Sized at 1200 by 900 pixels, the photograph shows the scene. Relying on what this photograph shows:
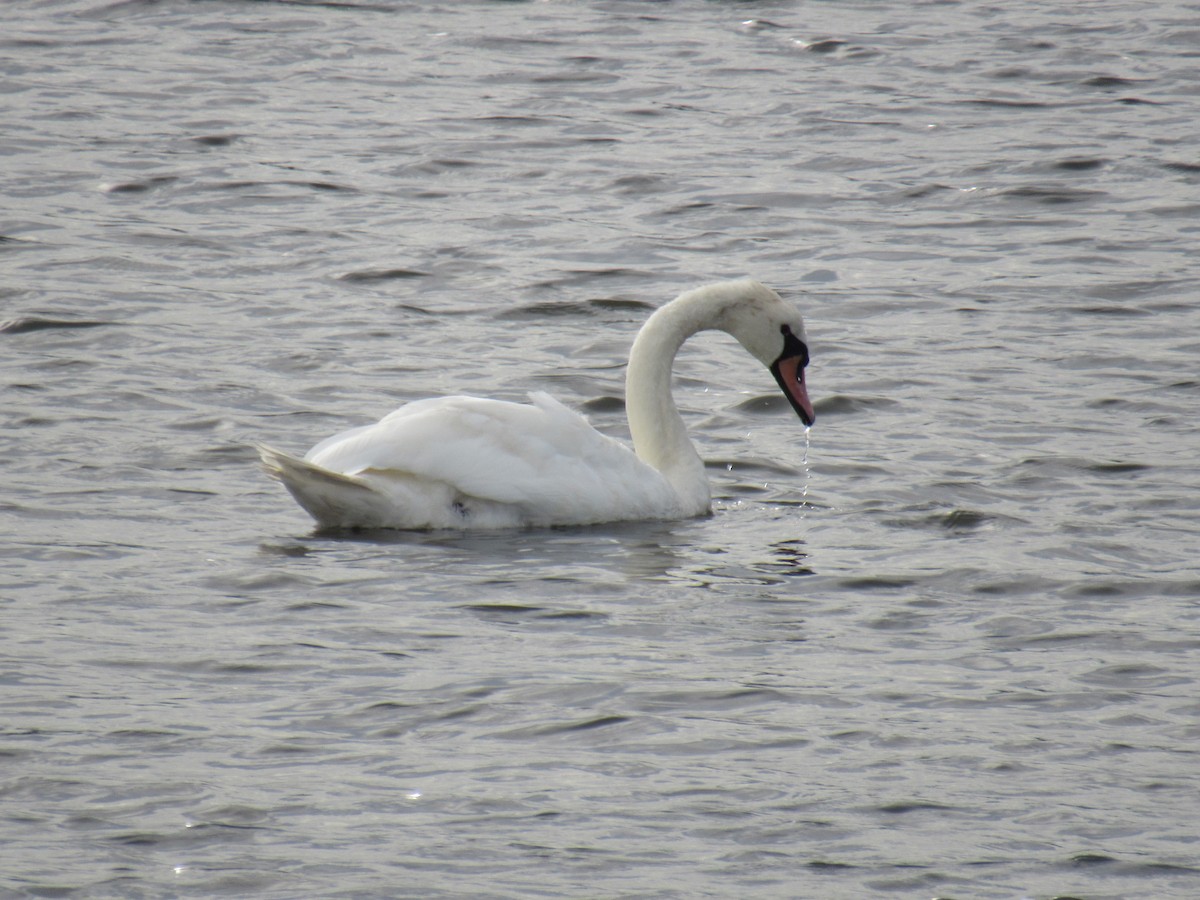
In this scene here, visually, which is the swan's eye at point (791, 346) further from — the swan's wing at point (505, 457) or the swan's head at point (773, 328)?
the swan's wing at point (505, 457)

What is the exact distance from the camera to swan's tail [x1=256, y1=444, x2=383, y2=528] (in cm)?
829

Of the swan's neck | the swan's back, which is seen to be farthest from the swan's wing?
the swan's neck

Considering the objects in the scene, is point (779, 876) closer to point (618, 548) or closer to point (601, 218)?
point (618, 548)

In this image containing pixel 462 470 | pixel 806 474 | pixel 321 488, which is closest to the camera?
pixel 321 488

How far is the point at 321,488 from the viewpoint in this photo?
8367 millimetres

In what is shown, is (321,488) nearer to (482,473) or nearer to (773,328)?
(482,473)

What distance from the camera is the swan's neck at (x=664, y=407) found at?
9266 mm

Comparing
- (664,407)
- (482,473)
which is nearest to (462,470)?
(482,473)

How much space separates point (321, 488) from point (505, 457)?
0.72 metres

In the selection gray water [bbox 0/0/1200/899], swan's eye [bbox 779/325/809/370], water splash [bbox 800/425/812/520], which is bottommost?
water splash [bbox 800/425/812/520]

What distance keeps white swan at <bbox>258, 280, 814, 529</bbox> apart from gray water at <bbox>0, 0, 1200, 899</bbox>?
151 mm

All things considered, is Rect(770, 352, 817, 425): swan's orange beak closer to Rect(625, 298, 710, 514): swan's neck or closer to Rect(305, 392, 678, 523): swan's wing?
Rect(625, 298, 710, 514): swan's neck

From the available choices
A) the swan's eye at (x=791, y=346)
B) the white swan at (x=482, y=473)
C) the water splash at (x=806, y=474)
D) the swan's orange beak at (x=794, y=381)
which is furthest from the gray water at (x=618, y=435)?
the swan's eye at (x=791, y=346)

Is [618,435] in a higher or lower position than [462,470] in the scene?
lower
